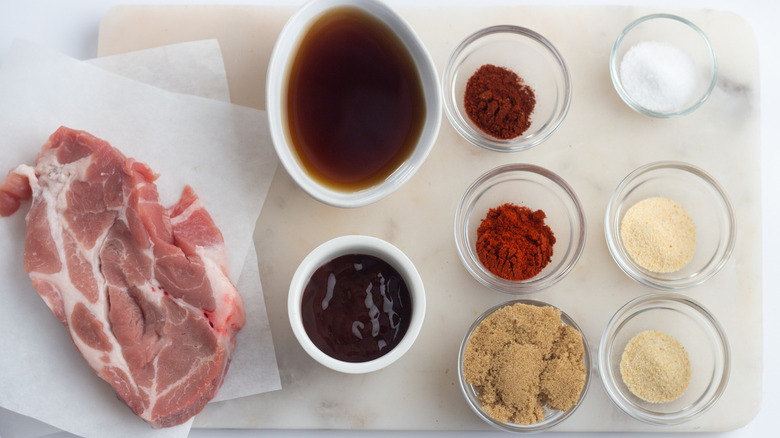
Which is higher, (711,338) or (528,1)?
(528,1)

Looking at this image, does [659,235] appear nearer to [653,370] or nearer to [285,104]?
[653,370]

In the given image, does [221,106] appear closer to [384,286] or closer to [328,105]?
[328,105]

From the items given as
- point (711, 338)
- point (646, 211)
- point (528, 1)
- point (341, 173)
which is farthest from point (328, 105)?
point (711, 338)

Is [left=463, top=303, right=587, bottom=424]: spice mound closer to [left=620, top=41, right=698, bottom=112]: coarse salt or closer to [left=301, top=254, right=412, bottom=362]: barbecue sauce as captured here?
[left=301, top=254, right=412, bottom=362]: barbecue sauce

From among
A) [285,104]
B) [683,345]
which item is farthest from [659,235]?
[285,104]

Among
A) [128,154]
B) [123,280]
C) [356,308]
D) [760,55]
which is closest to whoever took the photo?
[356,308]

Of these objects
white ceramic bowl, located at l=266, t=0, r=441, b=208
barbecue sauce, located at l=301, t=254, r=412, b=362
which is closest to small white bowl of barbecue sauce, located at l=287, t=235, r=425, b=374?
barbecue sauce, located at l=301, t=254, r=412, b=362
